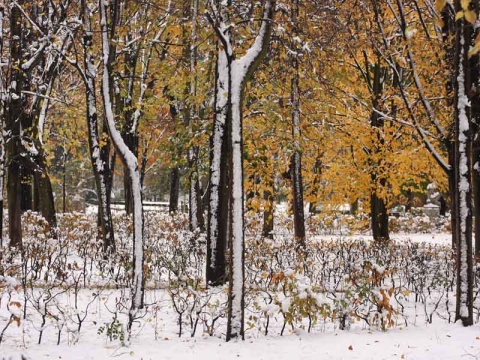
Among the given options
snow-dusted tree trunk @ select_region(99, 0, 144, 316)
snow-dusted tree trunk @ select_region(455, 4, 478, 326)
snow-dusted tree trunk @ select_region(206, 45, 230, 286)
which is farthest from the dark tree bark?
snow-dusted tree trunk @ select_region(99, 0, 144, 316)

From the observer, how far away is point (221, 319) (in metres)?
6.93

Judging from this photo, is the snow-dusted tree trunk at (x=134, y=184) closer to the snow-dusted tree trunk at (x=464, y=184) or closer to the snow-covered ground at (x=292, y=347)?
the snow-covered ground at (x=292, y=347)

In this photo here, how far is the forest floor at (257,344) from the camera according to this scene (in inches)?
207

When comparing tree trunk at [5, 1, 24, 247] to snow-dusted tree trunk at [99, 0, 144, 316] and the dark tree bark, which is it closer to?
snow-dusted tree trunk at [99, 0, 144, 316]

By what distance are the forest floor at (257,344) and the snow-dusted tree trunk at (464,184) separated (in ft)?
1.38

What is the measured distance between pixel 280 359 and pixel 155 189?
125ft

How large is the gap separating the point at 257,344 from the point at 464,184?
3.37 meters

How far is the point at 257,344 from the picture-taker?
224 inches

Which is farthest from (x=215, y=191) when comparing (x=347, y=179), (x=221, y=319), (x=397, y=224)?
(x=397, y=224)

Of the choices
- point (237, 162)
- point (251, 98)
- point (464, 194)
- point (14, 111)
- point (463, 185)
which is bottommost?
point (464, 194)

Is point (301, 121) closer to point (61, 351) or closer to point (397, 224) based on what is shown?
point (61, 351)

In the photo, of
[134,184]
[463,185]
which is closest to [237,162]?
[134,184]

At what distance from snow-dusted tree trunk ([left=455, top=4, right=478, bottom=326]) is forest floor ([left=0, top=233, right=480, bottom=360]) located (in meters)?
0.42

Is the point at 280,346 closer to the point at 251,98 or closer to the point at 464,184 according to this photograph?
the point at 464,184
